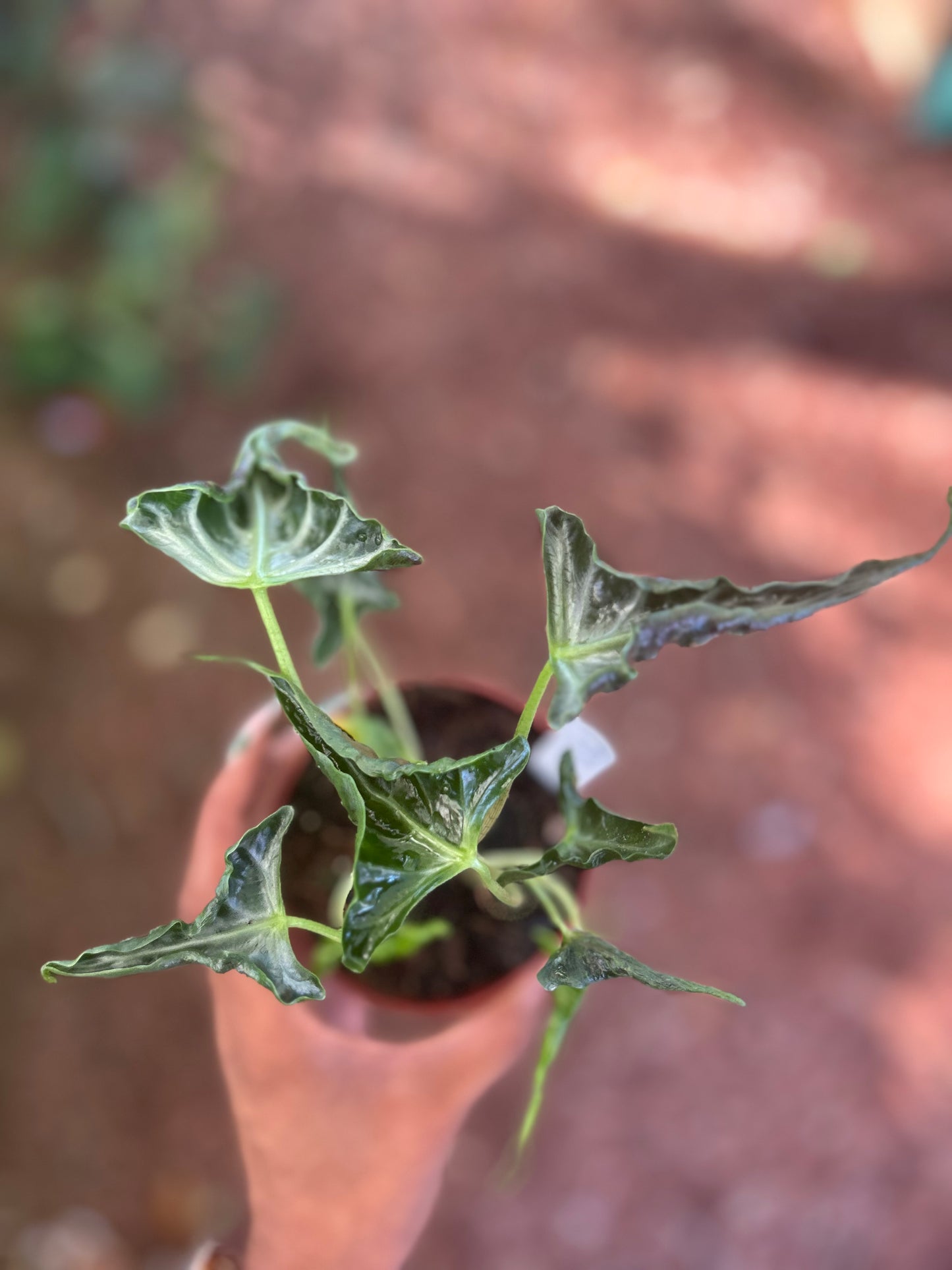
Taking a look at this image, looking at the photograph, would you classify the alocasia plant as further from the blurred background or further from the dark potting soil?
the blurred background

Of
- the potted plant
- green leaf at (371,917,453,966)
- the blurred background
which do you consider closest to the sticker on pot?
the potted plant

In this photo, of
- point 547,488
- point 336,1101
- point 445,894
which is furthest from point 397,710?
point 547,488

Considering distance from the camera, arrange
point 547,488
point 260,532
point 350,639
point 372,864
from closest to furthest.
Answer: point 372,864, point 260,532, point 350,639, point 547,488

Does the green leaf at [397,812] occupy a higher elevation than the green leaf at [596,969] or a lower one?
higher

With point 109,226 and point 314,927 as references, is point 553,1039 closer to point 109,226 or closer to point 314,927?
point 314,927

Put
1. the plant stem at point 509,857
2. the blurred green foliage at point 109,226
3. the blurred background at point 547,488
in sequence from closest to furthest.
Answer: the plant stem at point 509,857 < the blurred background at point 547,488 < the blurred green foliage at point 109,226

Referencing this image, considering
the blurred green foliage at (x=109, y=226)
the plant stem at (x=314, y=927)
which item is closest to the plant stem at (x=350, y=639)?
the plant stem at (x=314, y=927)

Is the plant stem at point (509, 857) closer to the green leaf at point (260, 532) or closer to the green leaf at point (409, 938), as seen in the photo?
the green leaf at point (409, 938)
